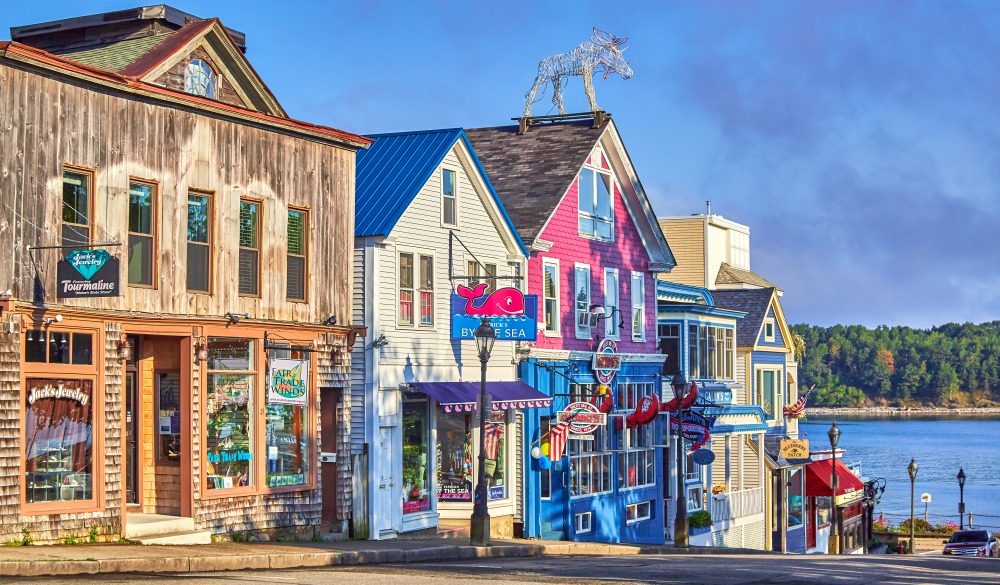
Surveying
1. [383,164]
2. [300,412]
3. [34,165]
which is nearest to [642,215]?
[383,164]

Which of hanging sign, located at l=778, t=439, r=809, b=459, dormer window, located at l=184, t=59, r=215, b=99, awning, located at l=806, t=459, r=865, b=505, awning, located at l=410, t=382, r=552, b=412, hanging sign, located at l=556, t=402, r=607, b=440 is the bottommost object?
awning, located at l=806, t=459, r=865, b=505

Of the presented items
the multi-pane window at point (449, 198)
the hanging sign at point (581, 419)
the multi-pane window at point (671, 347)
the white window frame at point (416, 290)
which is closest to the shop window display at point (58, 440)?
the white window frame at point (416, 290)

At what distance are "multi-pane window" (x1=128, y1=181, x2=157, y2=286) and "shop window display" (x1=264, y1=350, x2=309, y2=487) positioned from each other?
3.53m

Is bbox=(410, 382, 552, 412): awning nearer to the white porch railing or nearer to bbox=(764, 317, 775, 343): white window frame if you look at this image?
the white porch railing

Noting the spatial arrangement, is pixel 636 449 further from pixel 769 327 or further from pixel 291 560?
pixel 291 560

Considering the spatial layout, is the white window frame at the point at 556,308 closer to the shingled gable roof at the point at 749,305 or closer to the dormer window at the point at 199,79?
the dormer window at the point at 199,79

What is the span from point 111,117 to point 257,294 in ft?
15.6

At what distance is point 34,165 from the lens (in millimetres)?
21172

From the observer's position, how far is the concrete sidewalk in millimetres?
18469

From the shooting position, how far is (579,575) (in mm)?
20016

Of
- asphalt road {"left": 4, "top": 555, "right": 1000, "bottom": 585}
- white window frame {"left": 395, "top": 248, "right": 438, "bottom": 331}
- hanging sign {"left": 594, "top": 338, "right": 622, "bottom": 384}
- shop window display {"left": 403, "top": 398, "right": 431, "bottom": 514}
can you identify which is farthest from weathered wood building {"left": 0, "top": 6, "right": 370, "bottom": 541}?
hanging sign {"left": 594, "top": 338, "right": 622, "bottom": 384}

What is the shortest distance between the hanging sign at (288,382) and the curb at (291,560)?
3.69 metres

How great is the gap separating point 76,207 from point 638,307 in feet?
73.0

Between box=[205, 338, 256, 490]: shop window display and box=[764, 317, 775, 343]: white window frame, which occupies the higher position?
box=[764, 317, 775, 343]: white window frame
